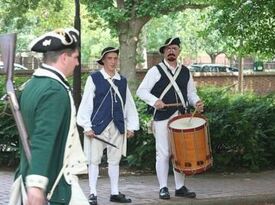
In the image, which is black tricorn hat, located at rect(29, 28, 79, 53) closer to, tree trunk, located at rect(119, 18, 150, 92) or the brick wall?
tree trunk, located at rect(119, 18, 150, 92)

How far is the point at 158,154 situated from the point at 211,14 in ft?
12.5

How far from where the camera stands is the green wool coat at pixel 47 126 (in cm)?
336

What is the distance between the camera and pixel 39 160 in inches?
132

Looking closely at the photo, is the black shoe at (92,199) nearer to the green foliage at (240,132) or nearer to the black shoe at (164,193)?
the black shoe at (164,193)

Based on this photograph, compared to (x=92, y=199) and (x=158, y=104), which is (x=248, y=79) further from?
(x=92, y=199)

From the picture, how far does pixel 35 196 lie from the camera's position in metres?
3.27

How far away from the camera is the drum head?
25.7ft

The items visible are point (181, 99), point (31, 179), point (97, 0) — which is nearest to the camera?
point (31, 179)

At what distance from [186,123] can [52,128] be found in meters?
4.62

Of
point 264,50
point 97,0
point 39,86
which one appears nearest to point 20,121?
point 39,86

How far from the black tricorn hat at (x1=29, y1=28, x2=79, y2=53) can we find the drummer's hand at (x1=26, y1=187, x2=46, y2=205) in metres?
0.78

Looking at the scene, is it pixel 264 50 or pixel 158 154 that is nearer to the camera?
pixel 158 154

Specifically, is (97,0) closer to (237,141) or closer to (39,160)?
(237,141)

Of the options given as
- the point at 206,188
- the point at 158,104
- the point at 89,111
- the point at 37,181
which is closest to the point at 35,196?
the point at 37,181
